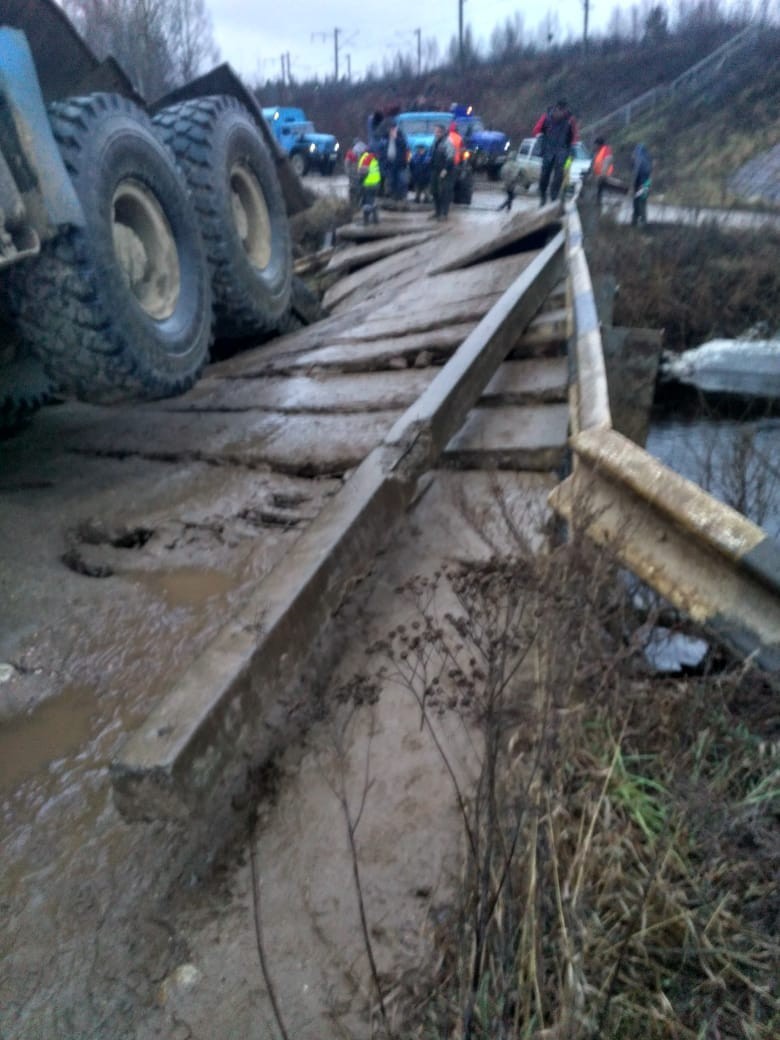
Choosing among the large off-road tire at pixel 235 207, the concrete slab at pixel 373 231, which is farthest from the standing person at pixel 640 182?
the large off-road tire at pixel 235 207

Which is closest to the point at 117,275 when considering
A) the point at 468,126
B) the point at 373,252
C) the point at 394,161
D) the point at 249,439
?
the point at 249,439

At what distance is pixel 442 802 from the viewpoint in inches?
74.0

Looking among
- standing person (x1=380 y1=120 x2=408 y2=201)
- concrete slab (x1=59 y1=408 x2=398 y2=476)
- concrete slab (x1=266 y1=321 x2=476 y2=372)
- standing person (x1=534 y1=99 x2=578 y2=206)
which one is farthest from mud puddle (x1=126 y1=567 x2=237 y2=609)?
standing person (x1=380 y1=120 x2=408 y2=201)

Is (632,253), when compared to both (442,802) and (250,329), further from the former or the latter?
(442,802)

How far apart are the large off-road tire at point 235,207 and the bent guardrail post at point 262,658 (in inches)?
94.7

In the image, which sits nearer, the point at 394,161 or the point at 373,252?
the point at 373,252

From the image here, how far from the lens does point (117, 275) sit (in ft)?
11.5

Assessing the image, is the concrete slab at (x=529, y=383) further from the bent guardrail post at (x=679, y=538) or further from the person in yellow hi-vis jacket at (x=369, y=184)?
the person in yellow hi-vis jacket at (x=369, y=184)

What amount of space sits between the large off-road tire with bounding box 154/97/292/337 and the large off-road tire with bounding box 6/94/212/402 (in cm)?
56

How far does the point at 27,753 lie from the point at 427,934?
1230mm

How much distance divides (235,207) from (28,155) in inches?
112

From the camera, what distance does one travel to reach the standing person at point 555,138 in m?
12.5

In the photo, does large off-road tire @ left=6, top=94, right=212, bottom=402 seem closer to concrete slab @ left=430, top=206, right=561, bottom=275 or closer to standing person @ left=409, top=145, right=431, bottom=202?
concrete slab @ left=430, top=206, right=561, bottom=275

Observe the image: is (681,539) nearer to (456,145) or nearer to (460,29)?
(456,145)
